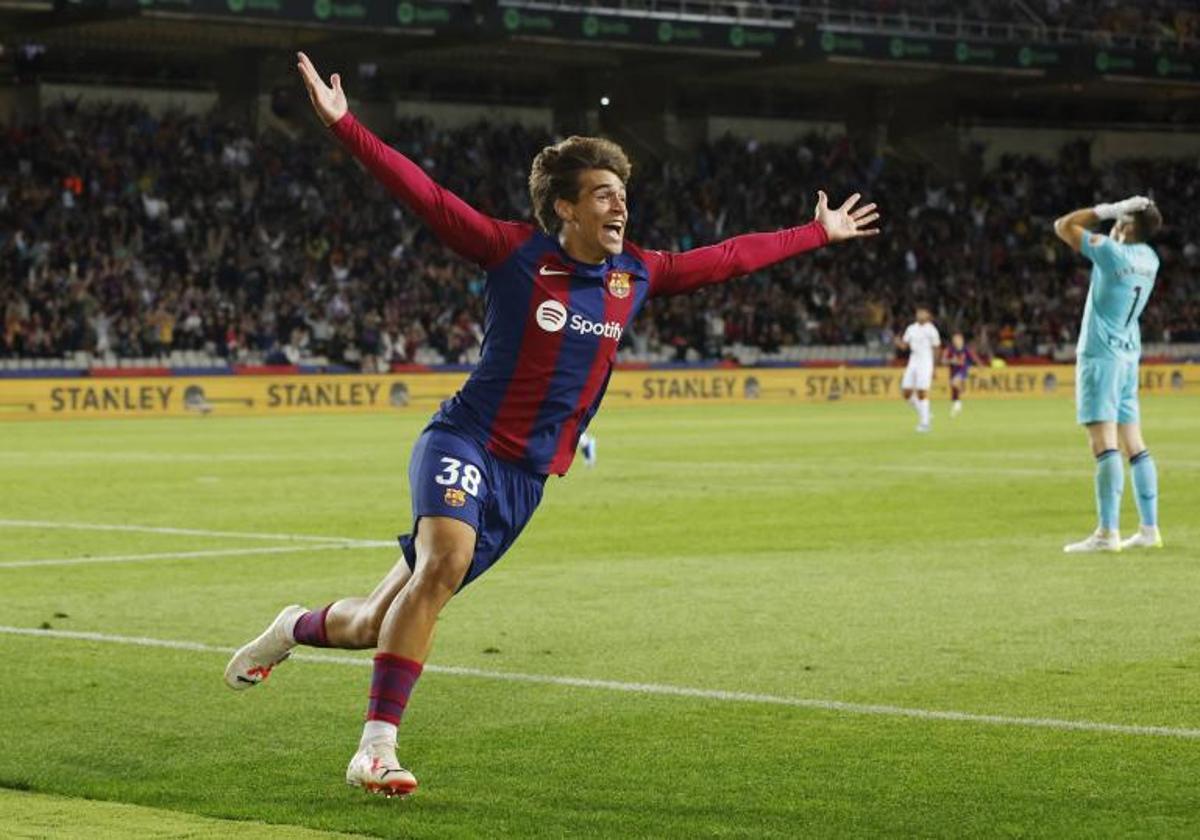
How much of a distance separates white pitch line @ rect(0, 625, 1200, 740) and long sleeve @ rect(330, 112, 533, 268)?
8.04 feet

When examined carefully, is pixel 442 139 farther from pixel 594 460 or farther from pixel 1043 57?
pixel 594 460

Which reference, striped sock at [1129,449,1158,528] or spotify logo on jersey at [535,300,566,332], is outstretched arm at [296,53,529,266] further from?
striped sock at [1129,449,1158,528]

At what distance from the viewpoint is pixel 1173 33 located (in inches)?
2672

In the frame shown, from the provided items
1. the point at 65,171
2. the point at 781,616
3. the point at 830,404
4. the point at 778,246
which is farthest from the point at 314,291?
the point at 778,246

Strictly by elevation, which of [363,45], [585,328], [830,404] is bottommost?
[830,404]

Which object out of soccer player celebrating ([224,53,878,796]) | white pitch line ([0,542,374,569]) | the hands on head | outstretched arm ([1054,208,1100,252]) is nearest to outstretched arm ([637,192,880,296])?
soccer player celebrating ([224,53,878,796])

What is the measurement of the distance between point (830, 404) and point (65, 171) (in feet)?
59.3

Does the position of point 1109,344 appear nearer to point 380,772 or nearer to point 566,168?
point 566,168

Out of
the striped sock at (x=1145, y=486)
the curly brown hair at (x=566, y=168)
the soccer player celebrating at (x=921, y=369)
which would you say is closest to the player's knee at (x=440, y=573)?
the curly brown hair at (x=566, y=168)

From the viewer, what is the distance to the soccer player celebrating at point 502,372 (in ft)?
23.0

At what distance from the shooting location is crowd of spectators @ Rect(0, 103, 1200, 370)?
153 feet

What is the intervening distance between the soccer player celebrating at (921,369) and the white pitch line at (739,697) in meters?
25.9

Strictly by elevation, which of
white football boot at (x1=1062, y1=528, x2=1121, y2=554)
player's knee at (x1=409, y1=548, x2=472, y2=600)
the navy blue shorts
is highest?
the navy blue shorts

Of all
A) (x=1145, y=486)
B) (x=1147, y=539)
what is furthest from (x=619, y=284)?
(x=1147, y=539)
